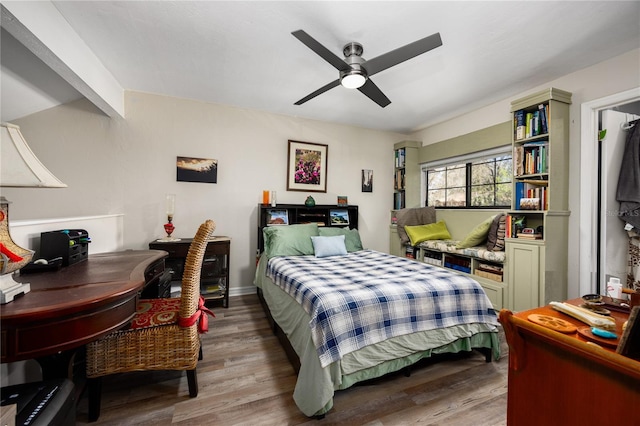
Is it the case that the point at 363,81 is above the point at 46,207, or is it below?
above

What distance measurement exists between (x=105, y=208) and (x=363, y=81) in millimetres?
3208

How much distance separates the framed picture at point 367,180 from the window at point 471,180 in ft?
3.20

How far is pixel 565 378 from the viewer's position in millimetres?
929

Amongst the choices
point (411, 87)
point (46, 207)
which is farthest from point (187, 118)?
point (411, 87)

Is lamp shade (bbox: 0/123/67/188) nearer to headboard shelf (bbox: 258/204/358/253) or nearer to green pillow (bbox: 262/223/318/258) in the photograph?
green pillow (bbox: 262/223/318/258)

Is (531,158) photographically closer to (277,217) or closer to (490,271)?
(490,271)

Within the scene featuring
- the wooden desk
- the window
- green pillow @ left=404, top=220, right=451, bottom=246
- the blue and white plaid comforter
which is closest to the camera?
the wooden desk

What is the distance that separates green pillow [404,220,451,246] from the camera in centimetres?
393

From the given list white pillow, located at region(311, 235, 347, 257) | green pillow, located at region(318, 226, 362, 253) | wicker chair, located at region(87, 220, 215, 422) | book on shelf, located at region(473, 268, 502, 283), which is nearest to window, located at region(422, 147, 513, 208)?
book on shelf, located at region(473, 268, 502, 283)

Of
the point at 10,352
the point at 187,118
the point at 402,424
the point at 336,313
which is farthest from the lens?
the point at 187,118

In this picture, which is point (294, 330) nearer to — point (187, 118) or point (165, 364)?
point (165, 364)

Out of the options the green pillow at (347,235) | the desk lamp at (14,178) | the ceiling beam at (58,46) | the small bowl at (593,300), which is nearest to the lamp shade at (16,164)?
the desk lamp at (14,178)

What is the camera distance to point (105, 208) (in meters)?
3.11

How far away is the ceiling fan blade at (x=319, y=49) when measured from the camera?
5.49ft
